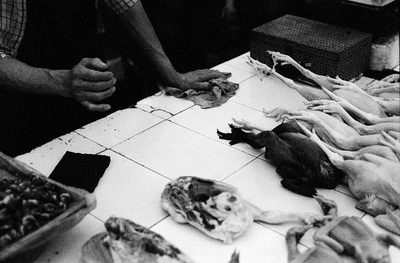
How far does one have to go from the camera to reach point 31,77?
7.73 ft

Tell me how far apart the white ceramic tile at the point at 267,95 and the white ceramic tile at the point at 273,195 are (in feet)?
2.46

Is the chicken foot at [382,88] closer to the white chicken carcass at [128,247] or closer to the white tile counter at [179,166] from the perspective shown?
the white tile counter at [179,166]

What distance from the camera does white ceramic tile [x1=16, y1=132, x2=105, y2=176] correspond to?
8.14 feet

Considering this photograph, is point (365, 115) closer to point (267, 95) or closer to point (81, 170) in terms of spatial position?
point (267, 95)

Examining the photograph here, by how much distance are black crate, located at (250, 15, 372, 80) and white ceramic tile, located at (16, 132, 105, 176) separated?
1.62 meters

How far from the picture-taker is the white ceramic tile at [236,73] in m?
3.48

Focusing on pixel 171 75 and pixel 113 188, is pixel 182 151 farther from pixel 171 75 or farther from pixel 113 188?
pixel 171 75

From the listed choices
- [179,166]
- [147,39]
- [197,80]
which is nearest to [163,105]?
[197,80]

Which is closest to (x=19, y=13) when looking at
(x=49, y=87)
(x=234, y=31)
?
(x=49, y=87)

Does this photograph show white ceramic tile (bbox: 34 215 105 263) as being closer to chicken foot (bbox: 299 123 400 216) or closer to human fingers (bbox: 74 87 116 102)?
human fingers (bbox: 74 87 116 102)

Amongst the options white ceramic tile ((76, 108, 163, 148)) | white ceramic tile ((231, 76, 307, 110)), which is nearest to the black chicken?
white ceramic tile ((231, 76, 307, 110))

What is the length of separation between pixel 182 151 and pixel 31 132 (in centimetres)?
96

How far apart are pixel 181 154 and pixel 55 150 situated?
2.25ft

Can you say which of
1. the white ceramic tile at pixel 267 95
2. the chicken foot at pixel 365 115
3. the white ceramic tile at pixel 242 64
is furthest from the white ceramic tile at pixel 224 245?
the white ceramic tile at pixel 242 64
